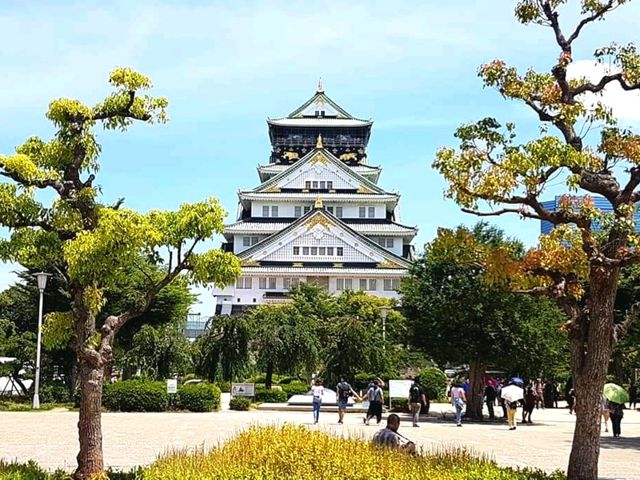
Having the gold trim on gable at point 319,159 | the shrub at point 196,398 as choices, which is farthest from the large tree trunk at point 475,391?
the gold trim on gable at point 319,159

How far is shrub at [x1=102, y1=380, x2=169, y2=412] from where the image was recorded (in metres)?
31.5

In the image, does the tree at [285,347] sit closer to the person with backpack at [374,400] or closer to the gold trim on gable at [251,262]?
the person with backpack at [374,400]

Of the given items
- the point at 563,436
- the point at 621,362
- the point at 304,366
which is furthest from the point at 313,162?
the point at 563,436

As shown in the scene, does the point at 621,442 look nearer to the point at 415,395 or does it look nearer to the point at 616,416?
the point at 616,416

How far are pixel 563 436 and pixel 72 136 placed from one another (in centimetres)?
1757

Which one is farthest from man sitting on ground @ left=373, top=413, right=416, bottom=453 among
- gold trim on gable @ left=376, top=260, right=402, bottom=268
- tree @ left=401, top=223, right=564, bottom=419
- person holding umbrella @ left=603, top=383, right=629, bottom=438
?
gold trim on gable @ left=376, top=260, right=402, bottom=268

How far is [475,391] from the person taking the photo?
31.3m

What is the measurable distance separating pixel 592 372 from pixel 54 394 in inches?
1142

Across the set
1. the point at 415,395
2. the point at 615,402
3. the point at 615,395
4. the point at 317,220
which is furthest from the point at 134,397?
the point at 317,220

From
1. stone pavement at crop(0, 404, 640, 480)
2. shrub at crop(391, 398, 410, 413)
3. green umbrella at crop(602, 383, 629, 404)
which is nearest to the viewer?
stone pavement at crop(0, 404, 640, 480)

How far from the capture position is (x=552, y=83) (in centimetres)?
1088

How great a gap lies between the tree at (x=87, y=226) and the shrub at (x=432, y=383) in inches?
1099

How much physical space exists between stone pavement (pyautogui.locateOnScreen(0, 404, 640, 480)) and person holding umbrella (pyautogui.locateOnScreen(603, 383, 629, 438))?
0.45 m

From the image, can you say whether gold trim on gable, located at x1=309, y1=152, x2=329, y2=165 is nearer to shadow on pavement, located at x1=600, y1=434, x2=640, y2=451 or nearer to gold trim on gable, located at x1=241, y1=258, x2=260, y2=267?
gold trim on gable, located at x1=241, y1=258, x2=260, y2=267
